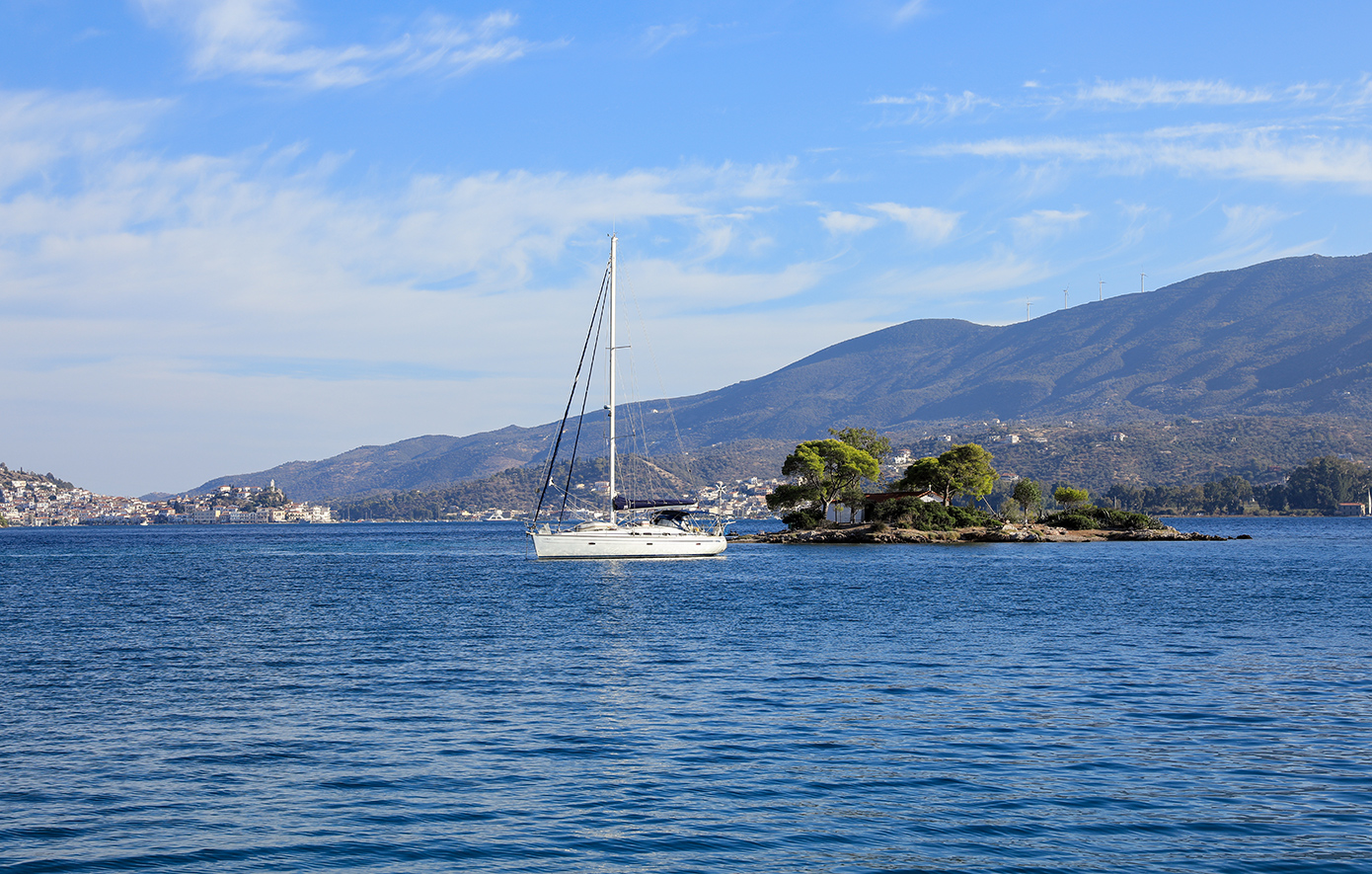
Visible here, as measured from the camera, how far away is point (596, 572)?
65062mm

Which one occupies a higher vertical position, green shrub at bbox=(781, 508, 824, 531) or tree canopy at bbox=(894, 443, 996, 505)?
tree canopy at bbox=(894, 443, 996, 505)

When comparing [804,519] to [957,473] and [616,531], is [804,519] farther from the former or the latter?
[616,531]

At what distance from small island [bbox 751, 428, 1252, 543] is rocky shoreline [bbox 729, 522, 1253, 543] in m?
0.10

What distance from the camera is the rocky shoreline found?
349 feet

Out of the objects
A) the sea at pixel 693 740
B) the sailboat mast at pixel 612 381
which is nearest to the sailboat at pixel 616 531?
the sailboat mast at pixel 612 381

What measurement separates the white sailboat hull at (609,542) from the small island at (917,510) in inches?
1445

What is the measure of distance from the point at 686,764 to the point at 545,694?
7.18m

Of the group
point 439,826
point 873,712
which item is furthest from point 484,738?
point 873,712

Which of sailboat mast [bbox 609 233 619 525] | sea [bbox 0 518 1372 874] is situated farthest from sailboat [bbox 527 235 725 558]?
sea [bbox 0 518 1372 874]

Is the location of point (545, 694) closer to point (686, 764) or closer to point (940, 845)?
point (686, 764)

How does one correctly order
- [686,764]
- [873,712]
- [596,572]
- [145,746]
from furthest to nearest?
[596,572] < [873,712] < [145,746] < [686,764]

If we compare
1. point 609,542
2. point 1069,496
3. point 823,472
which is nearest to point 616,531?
point 609,542

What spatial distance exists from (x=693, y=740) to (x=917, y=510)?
96231 mm

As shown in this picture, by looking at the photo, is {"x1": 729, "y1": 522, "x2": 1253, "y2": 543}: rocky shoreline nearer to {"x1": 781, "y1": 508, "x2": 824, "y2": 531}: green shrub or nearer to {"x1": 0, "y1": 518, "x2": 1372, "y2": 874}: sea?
{"x1": 781, "y1": 508, "x2": 824, "y2": 531}: green shrub
